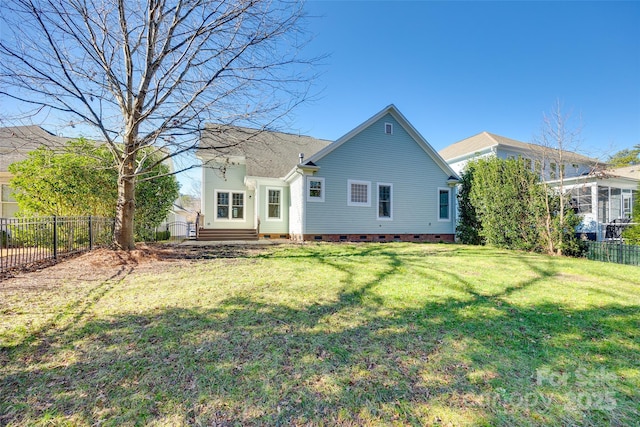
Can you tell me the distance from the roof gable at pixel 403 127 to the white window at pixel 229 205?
5989 mm

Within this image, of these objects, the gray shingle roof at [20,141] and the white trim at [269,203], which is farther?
the white trim at [269,203]

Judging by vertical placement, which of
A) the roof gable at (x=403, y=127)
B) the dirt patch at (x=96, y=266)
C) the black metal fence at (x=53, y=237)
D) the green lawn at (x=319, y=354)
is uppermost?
the roof gable at (x=403, y=127)

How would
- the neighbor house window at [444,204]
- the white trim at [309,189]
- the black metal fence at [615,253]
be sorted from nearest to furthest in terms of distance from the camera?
the black metal fence at [615,253], the white trim at [309,189], the neighbor house window at [444,204]

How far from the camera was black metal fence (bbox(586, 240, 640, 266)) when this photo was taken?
8.13m

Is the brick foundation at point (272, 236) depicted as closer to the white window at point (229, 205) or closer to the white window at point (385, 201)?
the white window at point (229, 205)

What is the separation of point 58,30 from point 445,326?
9951mm

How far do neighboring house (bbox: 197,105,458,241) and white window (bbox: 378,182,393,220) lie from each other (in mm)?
51

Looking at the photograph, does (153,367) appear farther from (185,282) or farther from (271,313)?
(185,282)

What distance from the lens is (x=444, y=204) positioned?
607 inches

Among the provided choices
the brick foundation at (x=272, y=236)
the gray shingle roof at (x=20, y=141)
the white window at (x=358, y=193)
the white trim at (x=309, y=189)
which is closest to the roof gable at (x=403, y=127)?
the white trim at (x=309, y=189)

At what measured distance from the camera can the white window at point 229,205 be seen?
15984 mm

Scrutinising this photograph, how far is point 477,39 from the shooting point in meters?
13.1

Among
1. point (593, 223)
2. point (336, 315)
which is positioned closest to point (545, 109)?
point (593, 223)

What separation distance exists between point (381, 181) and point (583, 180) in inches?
413
